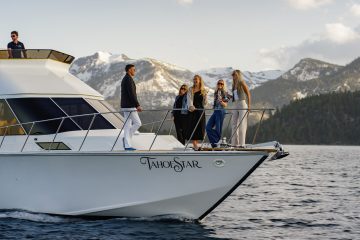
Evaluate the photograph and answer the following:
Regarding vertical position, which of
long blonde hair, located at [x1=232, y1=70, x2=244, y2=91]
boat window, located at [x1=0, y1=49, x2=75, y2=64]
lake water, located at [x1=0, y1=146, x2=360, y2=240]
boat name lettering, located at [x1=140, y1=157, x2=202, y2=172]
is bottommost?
lake water, located at [x1=0, y1=146, x2=360, y2=240]

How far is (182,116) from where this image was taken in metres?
11.9

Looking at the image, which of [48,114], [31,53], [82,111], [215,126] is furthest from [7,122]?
[215,126]

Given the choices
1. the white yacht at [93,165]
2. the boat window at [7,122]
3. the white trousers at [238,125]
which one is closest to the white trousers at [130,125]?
the white yacht at [93,165]

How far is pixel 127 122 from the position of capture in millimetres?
11109

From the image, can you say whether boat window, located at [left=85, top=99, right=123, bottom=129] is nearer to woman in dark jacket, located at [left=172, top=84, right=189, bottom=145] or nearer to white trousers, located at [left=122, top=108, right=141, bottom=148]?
white trousers, located at [left=122, top=108, right=141, bottom=148]

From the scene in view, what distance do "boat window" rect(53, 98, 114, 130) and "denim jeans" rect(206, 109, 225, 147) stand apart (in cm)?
233

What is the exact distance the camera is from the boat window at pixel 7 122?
462 inches

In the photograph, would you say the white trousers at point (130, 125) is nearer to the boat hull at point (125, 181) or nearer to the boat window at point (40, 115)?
the boat hull at point (125, 181)

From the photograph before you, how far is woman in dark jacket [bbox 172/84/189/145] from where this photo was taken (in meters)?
11.8

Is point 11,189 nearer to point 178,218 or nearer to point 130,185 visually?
point 130,185

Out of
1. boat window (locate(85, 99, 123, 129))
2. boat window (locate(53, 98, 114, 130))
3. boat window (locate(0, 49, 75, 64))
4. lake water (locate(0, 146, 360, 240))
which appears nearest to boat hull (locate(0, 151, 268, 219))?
lake water (locate(0, 146, 360, 240))

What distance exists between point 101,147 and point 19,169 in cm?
183

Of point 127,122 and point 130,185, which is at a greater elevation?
point 127,122

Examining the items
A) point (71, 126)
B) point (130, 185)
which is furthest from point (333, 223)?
point (71, 126)
